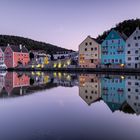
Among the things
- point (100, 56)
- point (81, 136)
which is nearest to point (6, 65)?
point (100, 56)

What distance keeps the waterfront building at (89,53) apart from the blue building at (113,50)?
5.67 feet

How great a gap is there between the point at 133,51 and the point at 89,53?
12.7m

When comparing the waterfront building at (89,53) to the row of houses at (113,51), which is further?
the waterfront building at (89,53)

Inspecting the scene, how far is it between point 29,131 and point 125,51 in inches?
1885

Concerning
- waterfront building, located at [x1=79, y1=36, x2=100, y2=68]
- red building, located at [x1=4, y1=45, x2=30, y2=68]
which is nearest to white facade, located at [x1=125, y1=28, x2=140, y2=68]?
waterfront building, located at [x1=79, y1=36, x2=100, y2=68]

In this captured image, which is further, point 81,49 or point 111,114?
point 81,49

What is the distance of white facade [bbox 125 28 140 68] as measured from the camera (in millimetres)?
50688

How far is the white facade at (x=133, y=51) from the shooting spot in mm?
50688

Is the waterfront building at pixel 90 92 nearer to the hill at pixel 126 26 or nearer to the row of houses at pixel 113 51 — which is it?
the row of houses at pixel 113 51

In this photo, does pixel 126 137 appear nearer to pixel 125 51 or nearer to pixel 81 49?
pixel 125 51

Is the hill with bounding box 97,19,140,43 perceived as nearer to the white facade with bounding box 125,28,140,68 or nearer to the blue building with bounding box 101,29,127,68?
the blue building with bounding box 101,29,127,68

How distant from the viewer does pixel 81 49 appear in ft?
206

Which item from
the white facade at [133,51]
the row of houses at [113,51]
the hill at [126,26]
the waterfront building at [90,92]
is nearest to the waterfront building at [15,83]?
the waterfront building at [90,92]

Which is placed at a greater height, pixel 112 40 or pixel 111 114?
pixel 112 40
